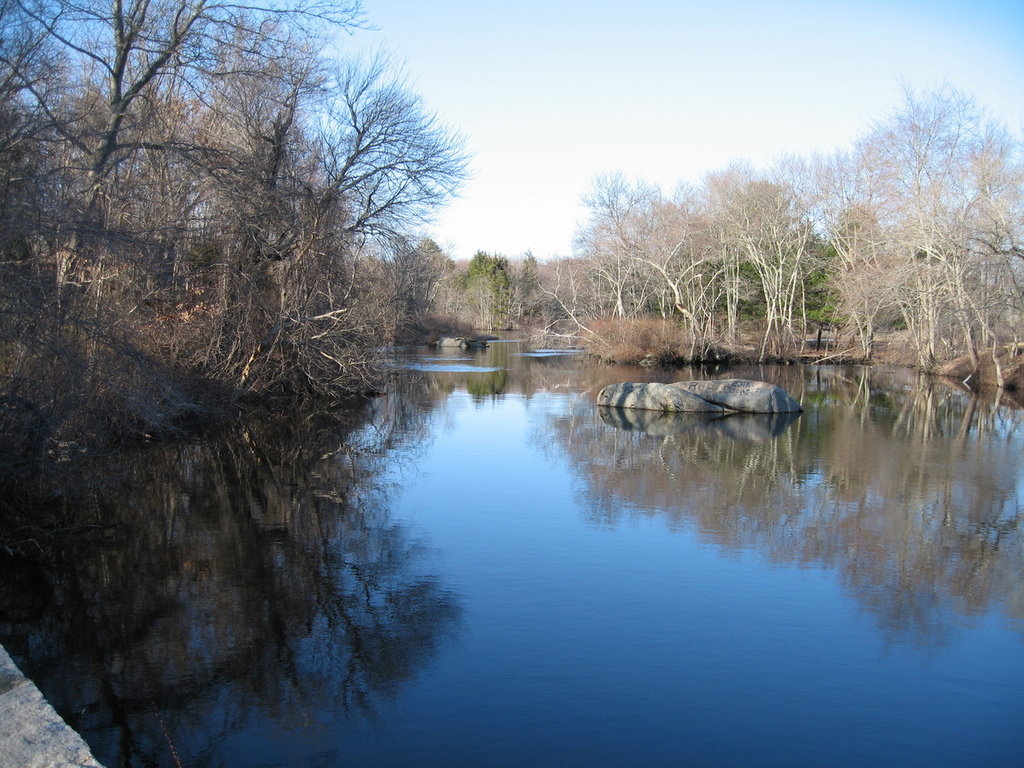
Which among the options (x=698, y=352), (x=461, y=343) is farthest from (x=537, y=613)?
(x=461, y=343)

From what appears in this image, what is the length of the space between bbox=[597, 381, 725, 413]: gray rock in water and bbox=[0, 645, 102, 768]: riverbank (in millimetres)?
16598

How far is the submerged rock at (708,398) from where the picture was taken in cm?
1936

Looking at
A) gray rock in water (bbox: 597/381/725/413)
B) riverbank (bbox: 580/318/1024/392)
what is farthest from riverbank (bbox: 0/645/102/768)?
riverbank (bbox: 580/318/1024/392)

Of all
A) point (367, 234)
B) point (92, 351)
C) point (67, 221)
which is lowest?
point (92, 351)

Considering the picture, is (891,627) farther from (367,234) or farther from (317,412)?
(367,234)

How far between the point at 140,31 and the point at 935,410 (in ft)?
61.6

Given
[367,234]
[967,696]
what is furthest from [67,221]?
[367,234]

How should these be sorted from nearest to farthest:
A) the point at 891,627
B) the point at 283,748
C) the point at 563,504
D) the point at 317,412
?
the point at 283,748
the point at 891,627
the point at 563,504
the point at 317,412

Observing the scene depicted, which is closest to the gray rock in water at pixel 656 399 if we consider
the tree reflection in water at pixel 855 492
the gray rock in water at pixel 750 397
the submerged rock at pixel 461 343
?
the gray rock in water at pixel 750 397

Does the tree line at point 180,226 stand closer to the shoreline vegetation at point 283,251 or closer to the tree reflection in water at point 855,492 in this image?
the shoreline vegetation at point 283,251

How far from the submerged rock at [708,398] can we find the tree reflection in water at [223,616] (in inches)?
414

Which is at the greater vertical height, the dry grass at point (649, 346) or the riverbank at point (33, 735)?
the dry grass at point (649, 346)

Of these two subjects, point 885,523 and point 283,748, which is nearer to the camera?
point 283,748

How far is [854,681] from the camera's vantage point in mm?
5590
